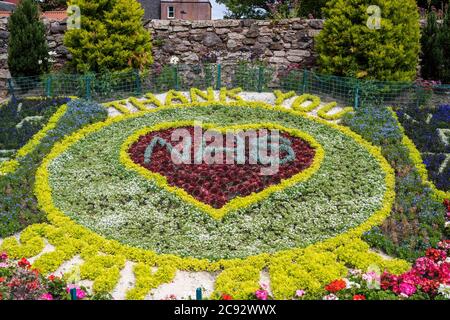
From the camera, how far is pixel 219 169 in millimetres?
8945

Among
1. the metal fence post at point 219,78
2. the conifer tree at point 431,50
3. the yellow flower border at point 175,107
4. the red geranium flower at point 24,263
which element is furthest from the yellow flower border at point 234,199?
the conifer tree at point 431,50

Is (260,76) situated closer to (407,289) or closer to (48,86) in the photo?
(48,86)

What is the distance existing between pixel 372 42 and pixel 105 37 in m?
6.79

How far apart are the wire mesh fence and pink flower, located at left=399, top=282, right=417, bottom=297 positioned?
6654 millimetres

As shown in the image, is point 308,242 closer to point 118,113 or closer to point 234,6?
point 118,113

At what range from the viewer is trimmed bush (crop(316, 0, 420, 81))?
12.6m

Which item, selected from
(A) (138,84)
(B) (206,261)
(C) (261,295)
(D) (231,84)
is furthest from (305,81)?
(C) (261,295)

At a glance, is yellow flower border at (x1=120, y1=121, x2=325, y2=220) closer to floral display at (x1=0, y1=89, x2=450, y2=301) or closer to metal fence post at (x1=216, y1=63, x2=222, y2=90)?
floral display at (x1=0, y1=89, x2=450, y2=301)

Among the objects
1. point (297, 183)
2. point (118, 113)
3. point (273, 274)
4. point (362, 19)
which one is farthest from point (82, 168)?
point (362, 19)

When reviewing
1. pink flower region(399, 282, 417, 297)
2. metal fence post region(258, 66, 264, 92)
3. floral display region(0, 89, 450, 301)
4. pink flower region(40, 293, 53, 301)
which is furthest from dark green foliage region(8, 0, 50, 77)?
pink flower region(399, 282, 417, 297)

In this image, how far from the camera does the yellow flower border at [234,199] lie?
793 centimetres

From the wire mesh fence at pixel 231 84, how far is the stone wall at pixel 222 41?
1.07 meters

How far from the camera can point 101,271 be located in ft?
21.3
